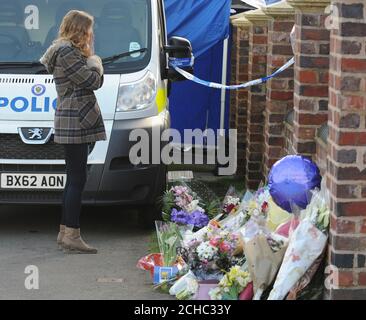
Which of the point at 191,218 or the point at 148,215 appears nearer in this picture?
the point at 191,218

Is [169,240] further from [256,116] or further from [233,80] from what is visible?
[233,80]

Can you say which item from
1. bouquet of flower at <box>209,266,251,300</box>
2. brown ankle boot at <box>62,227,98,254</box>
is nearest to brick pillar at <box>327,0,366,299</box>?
bouquet of flower at <box>209,266,251,300</box>

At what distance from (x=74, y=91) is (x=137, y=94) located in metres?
0.97

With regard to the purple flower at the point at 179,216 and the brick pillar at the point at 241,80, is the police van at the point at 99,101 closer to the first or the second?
the purple flower at the point at 179,216

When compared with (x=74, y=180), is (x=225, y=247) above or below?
below

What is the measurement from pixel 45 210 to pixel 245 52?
3967 mm

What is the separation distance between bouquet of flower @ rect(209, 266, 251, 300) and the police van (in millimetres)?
2480

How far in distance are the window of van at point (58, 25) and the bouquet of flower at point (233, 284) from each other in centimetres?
313

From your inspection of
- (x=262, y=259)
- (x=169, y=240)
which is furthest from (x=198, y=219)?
(x=262, y=259)

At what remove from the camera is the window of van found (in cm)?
876

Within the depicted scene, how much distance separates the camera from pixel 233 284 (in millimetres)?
6016

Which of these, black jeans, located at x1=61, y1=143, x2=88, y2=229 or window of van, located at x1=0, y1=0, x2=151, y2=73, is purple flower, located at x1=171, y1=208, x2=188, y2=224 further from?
window of van, located at x1=0, y1=0, x2=151, y2=73

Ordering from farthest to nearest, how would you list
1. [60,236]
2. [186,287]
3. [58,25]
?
[58,25]
[60,236]
[186,287]

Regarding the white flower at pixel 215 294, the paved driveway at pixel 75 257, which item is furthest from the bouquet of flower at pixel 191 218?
the white flower at pixel 215 294
